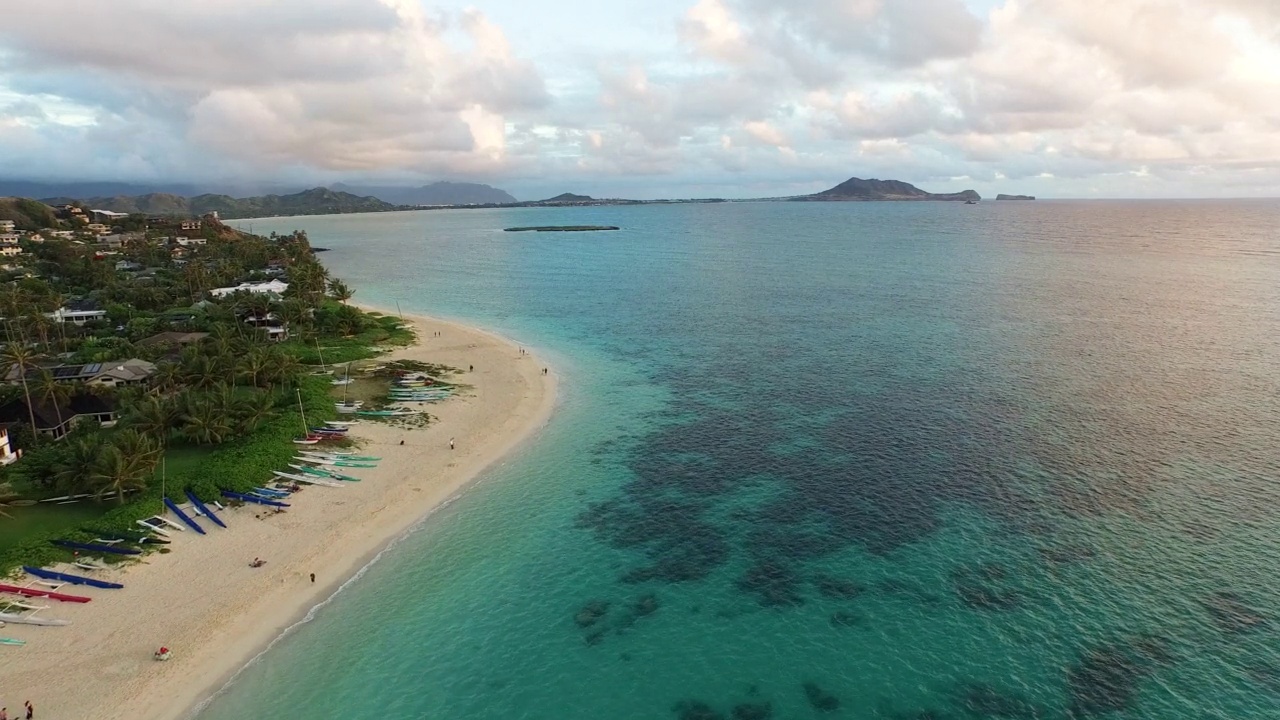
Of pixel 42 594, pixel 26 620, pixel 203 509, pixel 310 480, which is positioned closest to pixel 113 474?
pixel 203 509

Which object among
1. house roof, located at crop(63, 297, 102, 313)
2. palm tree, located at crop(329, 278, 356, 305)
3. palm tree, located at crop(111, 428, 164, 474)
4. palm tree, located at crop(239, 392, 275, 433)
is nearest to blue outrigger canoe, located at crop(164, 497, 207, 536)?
palm tree, located at crop(111, 428, 164, 474)

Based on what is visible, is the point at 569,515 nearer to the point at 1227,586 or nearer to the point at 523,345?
the point at 1227,586

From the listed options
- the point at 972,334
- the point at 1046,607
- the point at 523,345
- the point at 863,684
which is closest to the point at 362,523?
the point at 863,684

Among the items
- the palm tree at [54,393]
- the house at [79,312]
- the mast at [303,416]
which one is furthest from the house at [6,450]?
the house at [79,312]

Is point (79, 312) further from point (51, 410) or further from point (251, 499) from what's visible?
point (251, 499)

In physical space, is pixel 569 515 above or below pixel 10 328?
below

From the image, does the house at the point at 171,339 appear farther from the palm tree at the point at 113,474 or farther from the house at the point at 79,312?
the palm tree at the point at 113,474
